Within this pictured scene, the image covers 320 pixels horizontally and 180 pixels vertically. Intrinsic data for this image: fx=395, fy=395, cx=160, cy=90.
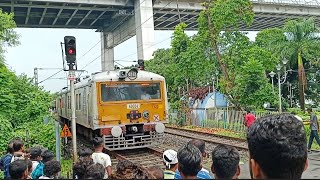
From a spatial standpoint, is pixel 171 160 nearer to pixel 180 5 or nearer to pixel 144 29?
pixel 144 29

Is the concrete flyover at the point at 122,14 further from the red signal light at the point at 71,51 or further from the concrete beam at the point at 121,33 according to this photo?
the red signal light at the point at 71,51

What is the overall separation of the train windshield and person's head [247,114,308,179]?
1014 cm

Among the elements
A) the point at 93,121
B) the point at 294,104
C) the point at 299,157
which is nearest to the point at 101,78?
the point at 93,121

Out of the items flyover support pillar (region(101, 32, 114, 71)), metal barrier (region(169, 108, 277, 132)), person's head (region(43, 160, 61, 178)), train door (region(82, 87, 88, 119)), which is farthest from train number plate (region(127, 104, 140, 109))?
flyover support pillar (region(101, 32, 114, 71))

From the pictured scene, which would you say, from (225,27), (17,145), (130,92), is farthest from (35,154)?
(225,27)

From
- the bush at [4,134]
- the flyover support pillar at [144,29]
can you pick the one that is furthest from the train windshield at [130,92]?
the flyover support pillar at [144,29]

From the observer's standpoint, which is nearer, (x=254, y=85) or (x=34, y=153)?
(x=34, y=153)

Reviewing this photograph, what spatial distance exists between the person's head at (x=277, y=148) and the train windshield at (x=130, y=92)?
33.3ft

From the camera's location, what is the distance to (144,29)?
3900 cm

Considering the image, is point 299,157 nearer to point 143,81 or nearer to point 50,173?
point 50,173

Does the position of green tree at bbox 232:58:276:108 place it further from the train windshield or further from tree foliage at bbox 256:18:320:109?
the train windshield

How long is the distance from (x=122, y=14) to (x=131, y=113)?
100 ft

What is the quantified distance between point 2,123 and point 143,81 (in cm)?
437

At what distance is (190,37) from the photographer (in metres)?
25.0
